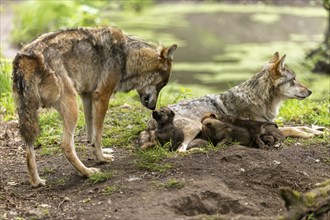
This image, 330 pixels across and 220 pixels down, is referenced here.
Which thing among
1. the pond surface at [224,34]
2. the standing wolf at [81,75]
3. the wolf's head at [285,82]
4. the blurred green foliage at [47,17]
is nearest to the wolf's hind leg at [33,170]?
the standing wolf at [81,75]

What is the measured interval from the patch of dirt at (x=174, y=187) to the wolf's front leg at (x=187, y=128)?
0.39m

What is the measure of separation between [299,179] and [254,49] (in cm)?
1206

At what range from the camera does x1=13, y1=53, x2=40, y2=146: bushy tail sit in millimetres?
5988

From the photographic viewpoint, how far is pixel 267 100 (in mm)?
7840

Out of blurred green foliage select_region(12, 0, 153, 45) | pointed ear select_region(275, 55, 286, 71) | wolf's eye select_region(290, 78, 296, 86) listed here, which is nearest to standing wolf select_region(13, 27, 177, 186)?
pointed ear select_region(275, 55, 286, 71)

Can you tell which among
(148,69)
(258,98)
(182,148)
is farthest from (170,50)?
(258,98)

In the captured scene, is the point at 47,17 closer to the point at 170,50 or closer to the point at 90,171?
the point at 170,50

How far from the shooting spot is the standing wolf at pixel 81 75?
6031 millimetres

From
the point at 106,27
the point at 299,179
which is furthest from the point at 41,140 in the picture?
the point at 299,179

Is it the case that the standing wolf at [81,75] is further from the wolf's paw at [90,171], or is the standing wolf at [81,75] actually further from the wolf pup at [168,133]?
the wolf pup at [168,133]

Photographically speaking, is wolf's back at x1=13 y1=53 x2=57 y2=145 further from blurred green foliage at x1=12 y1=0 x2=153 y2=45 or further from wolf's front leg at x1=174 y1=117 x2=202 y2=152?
blurred green foliage at x1=12 y1=0 x2=153 y2=45

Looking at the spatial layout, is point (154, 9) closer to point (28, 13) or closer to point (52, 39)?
point (28, 13)

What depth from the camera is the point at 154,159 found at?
21.8 feet

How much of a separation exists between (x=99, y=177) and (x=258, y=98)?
8.50 feet
